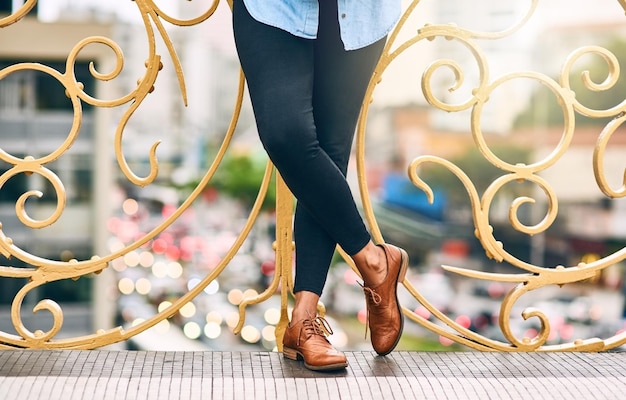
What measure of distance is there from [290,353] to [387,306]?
195 mm

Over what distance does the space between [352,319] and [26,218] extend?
3823 cm

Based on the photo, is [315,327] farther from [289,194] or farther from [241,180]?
[241,180]

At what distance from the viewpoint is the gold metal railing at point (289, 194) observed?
1.57 meters

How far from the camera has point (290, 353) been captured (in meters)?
1.52

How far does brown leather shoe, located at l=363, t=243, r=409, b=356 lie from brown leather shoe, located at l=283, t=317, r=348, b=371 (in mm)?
87

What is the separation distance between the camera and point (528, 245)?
4225cm

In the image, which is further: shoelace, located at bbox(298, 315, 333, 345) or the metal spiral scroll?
the metal spiral scroll

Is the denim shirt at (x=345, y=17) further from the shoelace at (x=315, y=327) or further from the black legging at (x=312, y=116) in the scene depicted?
the shoelace at (x=315, y=327)

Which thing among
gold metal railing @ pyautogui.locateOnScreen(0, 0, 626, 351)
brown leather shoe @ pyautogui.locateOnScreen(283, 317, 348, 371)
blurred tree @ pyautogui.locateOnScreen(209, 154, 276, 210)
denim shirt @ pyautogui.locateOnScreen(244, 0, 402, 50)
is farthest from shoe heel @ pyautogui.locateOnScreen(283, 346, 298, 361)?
blurred tree @ pyautogui.locateOnScreen(209, 154, 276, 210)

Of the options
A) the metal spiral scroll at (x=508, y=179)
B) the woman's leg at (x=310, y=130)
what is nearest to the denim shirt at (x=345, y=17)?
the woman's leg at (x=310, y=130)

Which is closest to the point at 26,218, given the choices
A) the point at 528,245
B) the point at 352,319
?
the point at 352,319

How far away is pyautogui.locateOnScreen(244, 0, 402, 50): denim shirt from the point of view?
1.35 meters

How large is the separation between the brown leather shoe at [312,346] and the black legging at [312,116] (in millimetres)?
67

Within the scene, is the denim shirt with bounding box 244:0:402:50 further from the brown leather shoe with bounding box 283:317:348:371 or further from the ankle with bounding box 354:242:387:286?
the brown leather shoe with bounding box 283:317:348:371
